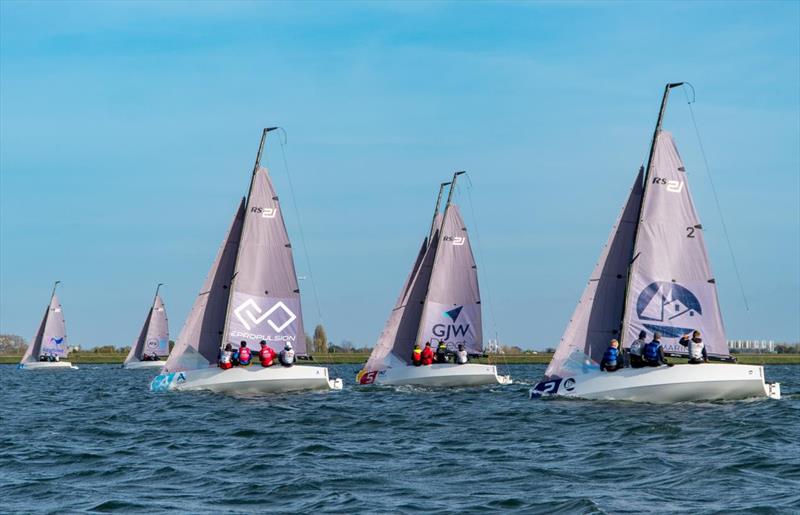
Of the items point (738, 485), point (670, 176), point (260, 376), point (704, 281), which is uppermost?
point (670, 176)

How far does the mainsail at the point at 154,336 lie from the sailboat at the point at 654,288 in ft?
233

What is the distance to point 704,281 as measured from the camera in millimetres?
35469

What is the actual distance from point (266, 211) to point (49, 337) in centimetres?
6578

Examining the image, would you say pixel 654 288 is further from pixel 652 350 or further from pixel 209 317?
pixel 209 317

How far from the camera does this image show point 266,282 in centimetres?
4297

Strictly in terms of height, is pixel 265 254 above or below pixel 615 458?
above

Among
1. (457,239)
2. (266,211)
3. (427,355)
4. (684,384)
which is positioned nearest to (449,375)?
(427,355)

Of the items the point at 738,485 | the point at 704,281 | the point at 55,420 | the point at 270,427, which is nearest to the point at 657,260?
the point at 704,281

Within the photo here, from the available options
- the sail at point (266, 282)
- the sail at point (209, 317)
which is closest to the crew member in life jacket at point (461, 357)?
the sail at point (266, 282)

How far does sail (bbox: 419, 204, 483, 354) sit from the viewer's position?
51344 mm

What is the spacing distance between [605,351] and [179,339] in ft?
56.9

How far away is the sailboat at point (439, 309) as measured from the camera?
51344mm

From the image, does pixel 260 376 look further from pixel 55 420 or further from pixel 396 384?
pixel 396 384

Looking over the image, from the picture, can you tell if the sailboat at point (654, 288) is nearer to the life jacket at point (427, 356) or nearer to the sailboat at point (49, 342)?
the life jacket at point (427, 356)
